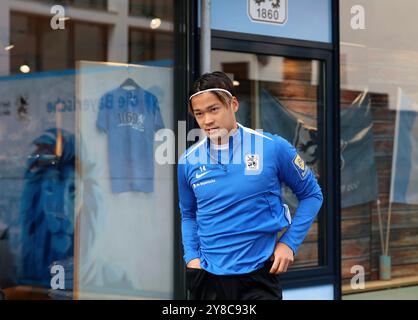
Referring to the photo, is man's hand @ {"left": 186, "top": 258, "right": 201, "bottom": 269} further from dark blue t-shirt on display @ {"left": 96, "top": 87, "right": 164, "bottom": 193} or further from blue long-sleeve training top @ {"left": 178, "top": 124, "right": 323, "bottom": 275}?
dark blue t-shirt on display @ {"left": 96, "top": 87, "right": 164, "bottom": 193}

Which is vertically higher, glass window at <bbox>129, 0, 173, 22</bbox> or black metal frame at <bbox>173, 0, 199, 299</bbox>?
glass window at <bbox>129, 0, 173, 22</bbox>

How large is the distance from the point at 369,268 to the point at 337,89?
5.18ft

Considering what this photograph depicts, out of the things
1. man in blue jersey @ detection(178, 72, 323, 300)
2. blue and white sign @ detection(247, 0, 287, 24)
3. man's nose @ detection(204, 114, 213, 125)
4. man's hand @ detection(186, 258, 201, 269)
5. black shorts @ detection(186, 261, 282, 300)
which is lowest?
black shorts @ detection(186, 261, 282, 300)

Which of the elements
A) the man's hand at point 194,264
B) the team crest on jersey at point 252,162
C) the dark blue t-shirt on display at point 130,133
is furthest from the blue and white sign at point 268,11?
the man's hand at point 194,264

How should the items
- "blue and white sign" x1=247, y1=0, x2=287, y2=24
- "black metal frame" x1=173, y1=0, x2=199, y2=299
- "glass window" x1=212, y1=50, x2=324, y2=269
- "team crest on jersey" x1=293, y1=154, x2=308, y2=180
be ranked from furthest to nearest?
"glass window" x1=212, y1=50, x2=324, y2=269, "blue and white sign" x1=247, y1=0, x2=287, y2=24, "black metal frame" x1=173, y1=0, x2=199, y2=299, "team crest on jersey" x1=293, y1=154, x2=308, y2=180

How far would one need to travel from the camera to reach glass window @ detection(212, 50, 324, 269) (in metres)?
5.63

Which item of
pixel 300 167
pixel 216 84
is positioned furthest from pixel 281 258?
pixel 216 84

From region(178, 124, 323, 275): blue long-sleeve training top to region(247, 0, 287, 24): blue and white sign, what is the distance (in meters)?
2.57

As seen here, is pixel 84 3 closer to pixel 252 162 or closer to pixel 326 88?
pixel 326 88

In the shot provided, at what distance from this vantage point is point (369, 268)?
20.5 feet

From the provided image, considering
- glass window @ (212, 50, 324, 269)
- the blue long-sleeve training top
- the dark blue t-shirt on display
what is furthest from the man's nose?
glass window @ (212, 50, 324, 269)

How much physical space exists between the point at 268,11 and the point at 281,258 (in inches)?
119

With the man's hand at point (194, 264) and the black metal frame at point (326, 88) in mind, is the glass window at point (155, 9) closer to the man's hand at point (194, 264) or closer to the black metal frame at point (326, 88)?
the black metal frame at point (326, 88)
